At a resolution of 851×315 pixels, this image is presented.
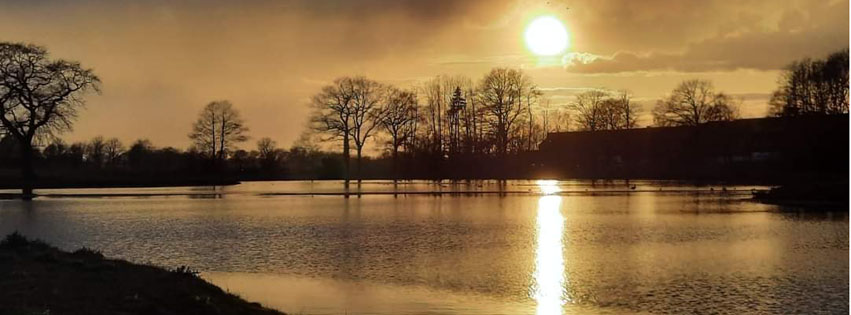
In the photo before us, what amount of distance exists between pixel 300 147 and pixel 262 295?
88.7 meters

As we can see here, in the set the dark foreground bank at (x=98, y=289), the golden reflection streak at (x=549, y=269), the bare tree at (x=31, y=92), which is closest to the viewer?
the dark foreground bank at (x=98, y=289)

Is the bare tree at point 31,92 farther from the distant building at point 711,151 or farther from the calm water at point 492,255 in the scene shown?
the distant building at point 711,151

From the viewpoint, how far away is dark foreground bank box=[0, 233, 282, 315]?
10.0m

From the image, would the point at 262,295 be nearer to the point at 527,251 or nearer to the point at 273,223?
the point at 527,251

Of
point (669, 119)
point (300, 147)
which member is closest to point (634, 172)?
point (669, 119)

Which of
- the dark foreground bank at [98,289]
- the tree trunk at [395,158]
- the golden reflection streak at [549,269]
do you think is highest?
the tree trunk at [395,158]

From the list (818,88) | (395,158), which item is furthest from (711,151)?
(395,158)

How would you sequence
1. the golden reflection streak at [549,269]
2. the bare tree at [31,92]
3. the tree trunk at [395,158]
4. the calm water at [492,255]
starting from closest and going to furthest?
1. the golden reflection streak at [549,269]
2. the calm water at [492,255]
3. the bare tree at [31,92]
4. the tree trunk at [395,158]

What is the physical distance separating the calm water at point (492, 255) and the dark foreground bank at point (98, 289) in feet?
4.84

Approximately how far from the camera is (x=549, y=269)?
53.7ft

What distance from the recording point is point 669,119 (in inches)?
3615

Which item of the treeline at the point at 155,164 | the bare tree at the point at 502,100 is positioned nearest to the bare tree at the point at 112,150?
the treeline at the point at 155,164

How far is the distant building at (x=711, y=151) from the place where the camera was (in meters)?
63.3

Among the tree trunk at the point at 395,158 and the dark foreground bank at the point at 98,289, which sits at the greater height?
the tree trunk at the point at 395,158
